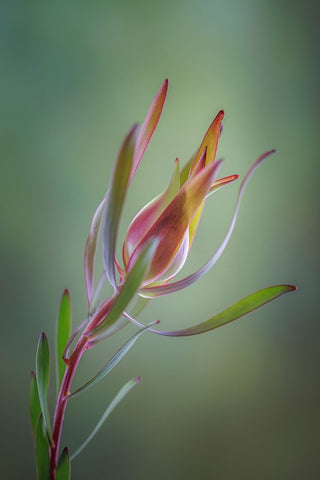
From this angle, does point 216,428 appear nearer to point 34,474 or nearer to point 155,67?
point 34,474

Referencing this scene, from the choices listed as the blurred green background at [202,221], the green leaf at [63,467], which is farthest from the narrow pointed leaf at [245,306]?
the blurred green background at [202,221]

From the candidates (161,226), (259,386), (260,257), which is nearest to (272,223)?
(260,257)

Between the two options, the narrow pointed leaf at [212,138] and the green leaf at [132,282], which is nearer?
the green leaf at [132,282]

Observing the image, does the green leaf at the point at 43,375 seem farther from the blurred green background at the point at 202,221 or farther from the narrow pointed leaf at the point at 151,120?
the blurred green background at the point at 202,221

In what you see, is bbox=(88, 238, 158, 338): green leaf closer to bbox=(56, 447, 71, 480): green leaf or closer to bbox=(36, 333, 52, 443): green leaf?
bbox=(36, 333, 52, 443): green leaf

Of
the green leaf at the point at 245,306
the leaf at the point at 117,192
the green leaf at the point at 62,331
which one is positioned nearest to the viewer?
the leaf at the point at 117,192

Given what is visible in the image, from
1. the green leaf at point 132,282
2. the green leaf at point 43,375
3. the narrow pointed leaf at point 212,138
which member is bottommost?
the green leaf at point 43,375

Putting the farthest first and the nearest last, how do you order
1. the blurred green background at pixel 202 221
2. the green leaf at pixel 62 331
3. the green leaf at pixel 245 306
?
the blurred green background at pixel 202 221 → the green leaf at pixel 62 331 → the green leaf at pixel 245 306
